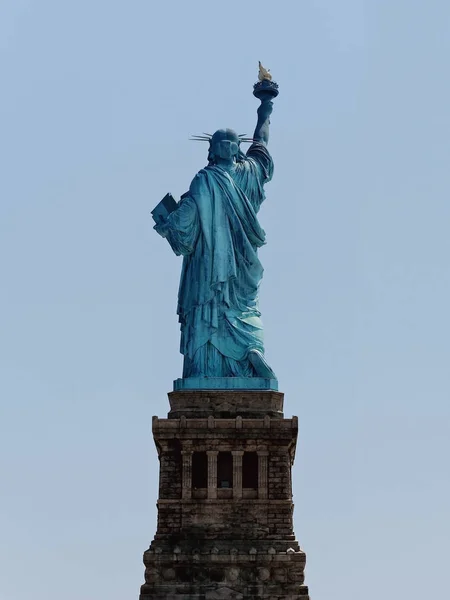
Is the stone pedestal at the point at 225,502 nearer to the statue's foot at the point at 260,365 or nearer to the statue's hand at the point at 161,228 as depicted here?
the statue's foot at the point at 260,365

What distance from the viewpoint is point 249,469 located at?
210ft

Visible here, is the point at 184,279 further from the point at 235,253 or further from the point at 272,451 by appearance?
the point at 272,451

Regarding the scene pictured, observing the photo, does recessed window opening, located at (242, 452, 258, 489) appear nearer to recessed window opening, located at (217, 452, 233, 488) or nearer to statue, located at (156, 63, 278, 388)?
recessed window opening, located at (217, 452, 233, 488)

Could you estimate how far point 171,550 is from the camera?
206 ft

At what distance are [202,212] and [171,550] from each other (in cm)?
1159

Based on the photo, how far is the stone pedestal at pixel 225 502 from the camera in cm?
6238

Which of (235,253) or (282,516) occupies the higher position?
(235,253)

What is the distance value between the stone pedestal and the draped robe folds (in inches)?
63.8

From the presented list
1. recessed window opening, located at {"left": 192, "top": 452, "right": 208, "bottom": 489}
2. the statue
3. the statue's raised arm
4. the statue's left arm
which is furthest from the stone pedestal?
the statue's raised arm

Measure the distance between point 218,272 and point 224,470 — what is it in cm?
674

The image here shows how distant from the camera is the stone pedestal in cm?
6238

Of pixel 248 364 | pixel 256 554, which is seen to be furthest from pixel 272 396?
pixel 256 554

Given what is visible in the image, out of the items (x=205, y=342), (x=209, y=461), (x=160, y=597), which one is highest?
(x=205, y=342)

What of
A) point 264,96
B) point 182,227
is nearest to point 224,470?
point 182,227
